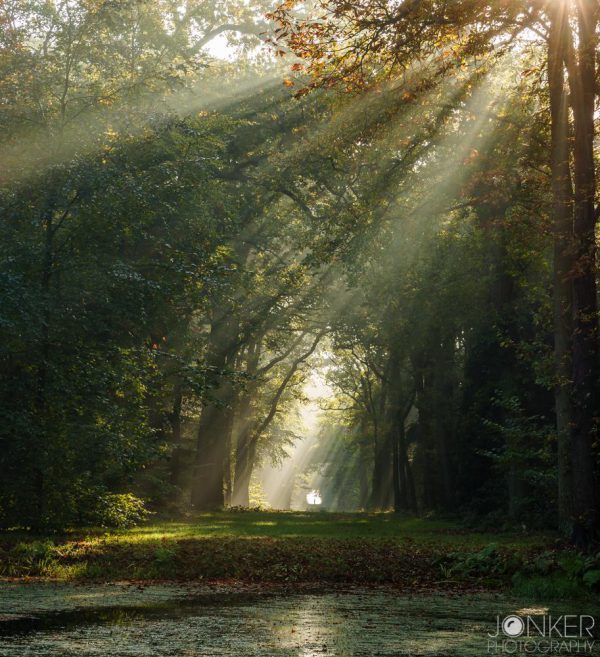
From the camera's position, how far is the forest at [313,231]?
49.9ft

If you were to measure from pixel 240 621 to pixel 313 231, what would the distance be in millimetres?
22332

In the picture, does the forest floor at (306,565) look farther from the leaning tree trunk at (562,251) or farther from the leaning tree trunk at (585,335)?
the leaning tree trunk at (562,251)

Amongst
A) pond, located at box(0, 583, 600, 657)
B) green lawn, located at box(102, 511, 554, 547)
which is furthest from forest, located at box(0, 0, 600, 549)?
pond, located at box(0, 583, 600, 657)

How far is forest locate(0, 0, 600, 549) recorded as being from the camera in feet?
49.9

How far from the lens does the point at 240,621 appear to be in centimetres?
816

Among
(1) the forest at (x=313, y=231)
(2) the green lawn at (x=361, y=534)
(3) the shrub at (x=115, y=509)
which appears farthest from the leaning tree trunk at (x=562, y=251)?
(3) the shrub at (x=115, y=509)

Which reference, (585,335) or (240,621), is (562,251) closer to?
(585,335)

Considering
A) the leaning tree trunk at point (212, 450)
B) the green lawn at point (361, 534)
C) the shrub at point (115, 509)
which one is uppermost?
the leaning tree trunk at point (212, 450)

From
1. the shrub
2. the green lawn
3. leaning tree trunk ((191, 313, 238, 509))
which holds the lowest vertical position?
the green lawn

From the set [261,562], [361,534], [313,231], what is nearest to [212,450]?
[313,231]

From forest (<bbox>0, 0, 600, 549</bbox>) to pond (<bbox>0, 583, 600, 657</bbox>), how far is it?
5671 mm

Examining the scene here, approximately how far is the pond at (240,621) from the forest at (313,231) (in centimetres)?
567

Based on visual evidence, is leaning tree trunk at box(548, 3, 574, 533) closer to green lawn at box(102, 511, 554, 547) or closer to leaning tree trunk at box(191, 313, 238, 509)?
green lawn at box(102, 511, 554, 547)

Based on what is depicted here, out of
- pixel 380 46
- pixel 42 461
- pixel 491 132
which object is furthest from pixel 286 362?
pixel 380 46
